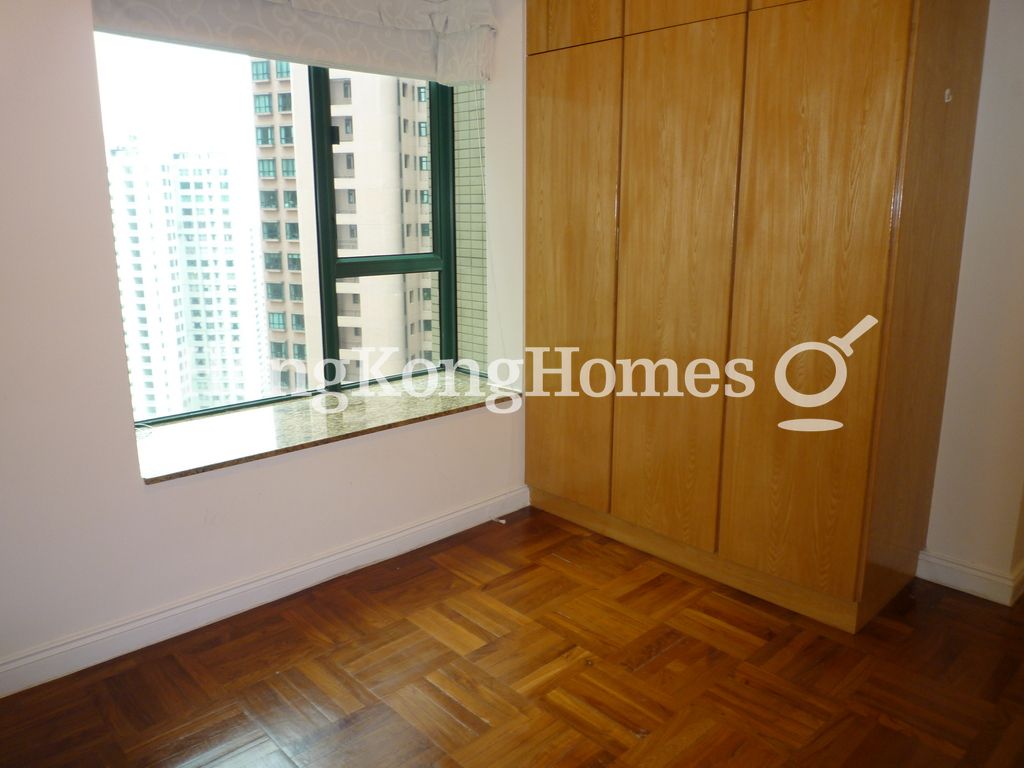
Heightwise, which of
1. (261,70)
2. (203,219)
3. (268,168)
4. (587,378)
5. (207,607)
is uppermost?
(261,70)

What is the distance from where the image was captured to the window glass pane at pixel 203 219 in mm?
2789

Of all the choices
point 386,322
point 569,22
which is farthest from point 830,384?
point 386,322

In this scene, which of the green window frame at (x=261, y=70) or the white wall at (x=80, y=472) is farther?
the green window frame at (x=261, y=70)

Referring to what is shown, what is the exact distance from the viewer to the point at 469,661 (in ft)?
8.41

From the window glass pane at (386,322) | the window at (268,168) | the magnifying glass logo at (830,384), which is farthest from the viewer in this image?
the window glass pane at (386,322)

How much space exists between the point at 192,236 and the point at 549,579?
6.36 feet

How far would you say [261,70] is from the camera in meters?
3.09

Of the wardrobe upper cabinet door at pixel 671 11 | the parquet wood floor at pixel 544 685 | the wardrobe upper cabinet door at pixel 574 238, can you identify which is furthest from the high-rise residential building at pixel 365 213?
the parquet wood floor at pixel 544 685

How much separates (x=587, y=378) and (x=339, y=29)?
1721mm

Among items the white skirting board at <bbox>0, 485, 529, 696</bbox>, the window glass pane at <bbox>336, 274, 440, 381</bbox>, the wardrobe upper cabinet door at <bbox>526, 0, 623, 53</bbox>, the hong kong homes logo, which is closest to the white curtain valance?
the wardrobe upper cabinet door at <bbox>526, 0, 623, 53</bbox>

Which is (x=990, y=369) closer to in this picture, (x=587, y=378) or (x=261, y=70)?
(x=587, y=378)

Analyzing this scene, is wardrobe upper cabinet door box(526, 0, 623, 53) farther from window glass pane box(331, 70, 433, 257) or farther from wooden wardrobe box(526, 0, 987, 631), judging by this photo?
window glass pane box(331, 70, 433, 257)

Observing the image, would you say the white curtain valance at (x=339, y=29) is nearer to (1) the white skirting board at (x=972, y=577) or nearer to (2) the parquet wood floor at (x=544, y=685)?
(2) the parquet wood floor at (x=544, y=685)

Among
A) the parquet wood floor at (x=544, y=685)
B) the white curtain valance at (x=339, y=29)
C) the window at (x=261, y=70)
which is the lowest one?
the parquet wood floor at (x=544, y=685)
